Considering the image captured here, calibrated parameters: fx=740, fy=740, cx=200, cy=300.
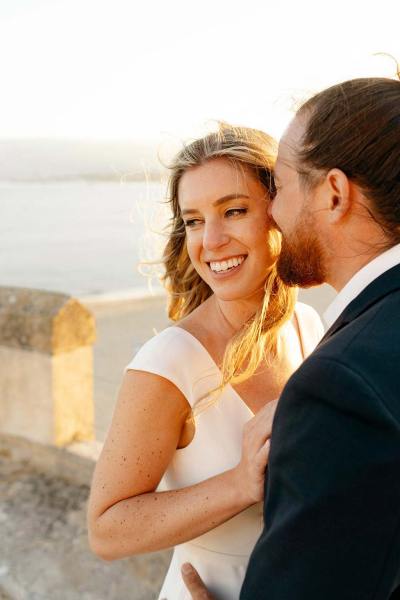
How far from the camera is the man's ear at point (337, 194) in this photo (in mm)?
1731

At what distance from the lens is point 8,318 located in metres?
5.21

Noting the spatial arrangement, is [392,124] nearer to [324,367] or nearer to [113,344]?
[324,367]

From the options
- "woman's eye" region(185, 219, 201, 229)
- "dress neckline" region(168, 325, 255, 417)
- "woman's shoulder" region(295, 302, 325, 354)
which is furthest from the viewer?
"woman's shoulder" region(295, 302, 325, 354)

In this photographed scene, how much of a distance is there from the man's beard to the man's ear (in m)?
0.08

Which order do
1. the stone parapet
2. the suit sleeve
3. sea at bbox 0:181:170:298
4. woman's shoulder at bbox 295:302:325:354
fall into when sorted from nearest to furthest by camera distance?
the suit sleeve, woman's shoulder at bbox 295:302:325:354, sea at bbox 0:181:170:298, the stone parapet

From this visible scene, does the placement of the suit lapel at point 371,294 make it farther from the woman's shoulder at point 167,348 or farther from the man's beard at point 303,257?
the woman's shoulder at point 167,348

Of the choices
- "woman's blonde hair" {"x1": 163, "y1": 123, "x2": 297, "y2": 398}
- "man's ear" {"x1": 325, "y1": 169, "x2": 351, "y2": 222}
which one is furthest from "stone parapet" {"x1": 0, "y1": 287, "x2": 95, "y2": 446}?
"man's ear" {"x1": 325, "y1": 169, "x2": 351, "y2": 222}

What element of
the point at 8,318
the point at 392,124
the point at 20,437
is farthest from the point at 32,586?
the point at 392,124

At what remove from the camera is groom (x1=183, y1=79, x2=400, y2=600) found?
1294 millimetres

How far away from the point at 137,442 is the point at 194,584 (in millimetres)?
456

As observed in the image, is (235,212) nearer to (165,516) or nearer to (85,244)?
(165,516)

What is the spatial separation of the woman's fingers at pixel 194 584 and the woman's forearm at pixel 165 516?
0.48 ft

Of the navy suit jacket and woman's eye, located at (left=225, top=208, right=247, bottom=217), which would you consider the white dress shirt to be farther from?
woman's eye, located at (left=225, top=208, right=247, bottom=217)

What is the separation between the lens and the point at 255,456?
71.3 inches
